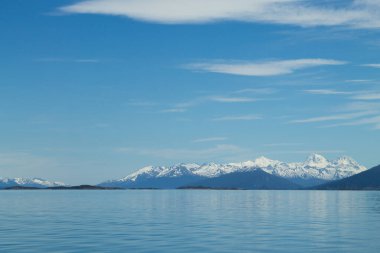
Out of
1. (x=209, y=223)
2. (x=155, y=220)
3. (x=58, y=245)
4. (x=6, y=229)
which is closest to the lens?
(x=58, y=245)

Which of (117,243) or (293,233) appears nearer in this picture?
(117,243)

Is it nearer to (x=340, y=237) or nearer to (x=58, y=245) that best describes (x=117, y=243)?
(x=58, y=245)

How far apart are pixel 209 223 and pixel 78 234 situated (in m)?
26.7

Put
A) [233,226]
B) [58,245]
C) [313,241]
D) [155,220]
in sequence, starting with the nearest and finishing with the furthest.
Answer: [58,245], [313,241], [233,226], [155,220]

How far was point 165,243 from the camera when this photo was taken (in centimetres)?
6650

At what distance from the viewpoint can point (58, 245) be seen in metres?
63.9

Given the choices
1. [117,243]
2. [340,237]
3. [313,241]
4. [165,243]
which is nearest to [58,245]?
[117,243]

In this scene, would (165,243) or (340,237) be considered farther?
(340,237)

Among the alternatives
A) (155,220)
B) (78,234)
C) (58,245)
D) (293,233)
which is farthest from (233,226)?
(58,245)

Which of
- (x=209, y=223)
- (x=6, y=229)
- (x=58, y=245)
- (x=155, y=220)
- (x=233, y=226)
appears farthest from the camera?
(x=155, y=220)

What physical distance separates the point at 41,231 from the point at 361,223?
2201 inches

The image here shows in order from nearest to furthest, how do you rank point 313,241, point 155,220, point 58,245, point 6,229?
point 58,245 < point 313,241 < point 6,229 < point 155,220

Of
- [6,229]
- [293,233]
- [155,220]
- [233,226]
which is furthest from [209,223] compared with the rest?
[6,229]

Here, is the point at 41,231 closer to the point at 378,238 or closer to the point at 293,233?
the point at 293,233
